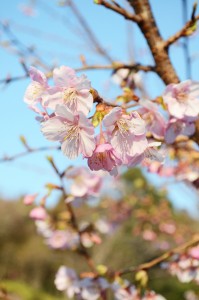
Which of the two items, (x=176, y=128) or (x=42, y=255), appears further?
(x=42, y=255)

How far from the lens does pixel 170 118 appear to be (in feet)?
3.56

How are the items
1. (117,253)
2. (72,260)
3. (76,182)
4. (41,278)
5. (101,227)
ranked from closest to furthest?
(76,182)
(101,227)
(117,253)
(72,260)
(41,278)

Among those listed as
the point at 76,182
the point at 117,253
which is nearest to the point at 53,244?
the point at 76,182

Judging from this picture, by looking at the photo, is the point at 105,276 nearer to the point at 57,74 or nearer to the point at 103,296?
the point at 103,296

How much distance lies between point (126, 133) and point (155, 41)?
1.97ft

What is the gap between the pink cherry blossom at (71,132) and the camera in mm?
859

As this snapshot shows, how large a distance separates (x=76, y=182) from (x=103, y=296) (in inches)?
30.0

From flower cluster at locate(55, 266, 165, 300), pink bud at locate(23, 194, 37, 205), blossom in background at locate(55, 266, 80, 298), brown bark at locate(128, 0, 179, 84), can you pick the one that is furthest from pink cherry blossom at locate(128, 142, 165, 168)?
pink bud at locate(23, 194, 37, 205)

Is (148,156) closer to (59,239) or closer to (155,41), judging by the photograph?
(155,41)

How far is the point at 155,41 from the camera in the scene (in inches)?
52.9

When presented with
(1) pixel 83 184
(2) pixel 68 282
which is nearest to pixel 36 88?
(2) pixel 68 282

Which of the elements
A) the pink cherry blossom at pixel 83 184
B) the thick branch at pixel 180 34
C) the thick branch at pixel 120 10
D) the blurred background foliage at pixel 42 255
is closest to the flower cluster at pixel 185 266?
the pink cherry blossom at pixel 83 184

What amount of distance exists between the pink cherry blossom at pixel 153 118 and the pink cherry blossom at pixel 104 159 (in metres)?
0.24

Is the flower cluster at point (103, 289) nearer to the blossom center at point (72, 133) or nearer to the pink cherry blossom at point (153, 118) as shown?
the pink cherry blossom at point (153, 118)
